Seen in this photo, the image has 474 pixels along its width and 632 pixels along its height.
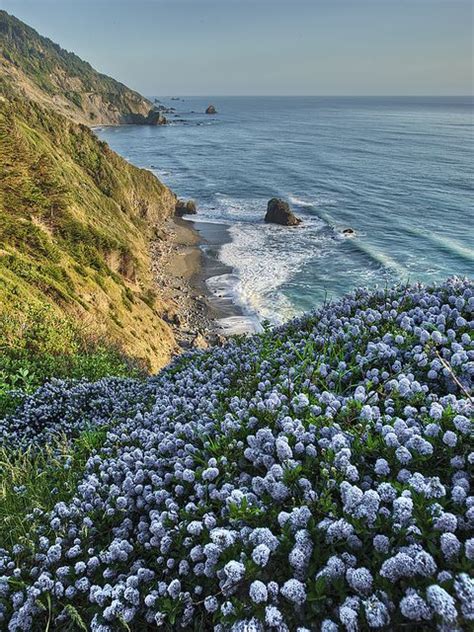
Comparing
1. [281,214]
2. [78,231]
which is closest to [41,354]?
[78,231]

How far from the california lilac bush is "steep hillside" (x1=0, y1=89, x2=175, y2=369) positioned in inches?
354

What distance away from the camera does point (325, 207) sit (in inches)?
2338

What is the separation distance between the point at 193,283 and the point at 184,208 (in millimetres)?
24364

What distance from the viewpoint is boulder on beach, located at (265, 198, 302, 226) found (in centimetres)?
5444

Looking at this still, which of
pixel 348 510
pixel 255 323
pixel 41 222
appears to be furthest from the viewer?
pixel 255 323

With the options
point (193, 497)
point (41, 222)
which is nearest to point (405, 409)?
point (193, 497)

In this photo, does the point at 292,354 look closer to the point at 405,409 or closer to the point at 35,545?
the point at 405,409

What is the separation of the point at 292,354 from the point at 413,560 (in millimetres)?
3220

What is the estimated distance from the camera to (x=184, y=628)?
2.79 metres

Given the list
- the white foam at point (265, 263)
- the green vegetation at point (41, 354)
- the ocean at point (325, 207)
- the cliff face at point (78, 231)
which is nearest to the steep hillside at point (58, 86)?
the ocean at point (325, 207)

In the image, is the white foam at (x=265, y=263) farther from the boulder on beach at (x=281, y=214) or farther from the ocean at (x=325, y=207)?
the boulder on beach at (x=281, y=214)

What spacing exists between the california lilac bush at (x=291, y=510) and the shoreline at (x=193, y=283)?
16.0 metres

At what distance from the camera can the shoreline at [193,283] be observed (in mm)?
30391

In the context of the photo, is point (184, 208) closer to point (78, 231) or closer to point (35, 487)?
point (78, 231)
